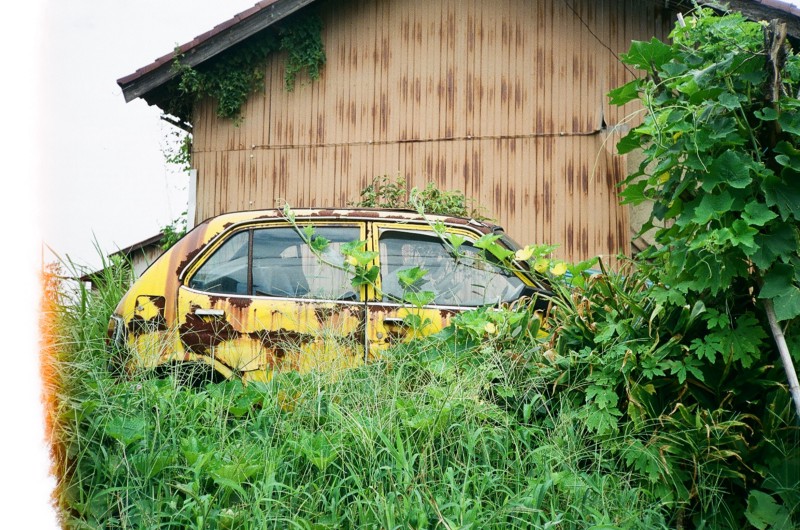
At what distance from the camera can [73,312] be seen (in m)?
4.75

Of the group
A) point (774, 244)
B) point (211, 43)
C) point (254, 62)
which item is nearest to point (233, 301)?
point (774, 244)

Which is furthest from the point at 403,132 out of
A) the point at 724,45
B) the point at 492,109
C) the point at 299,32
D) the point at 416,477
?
the point at 416,477

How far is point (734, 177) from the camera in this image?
307 cm

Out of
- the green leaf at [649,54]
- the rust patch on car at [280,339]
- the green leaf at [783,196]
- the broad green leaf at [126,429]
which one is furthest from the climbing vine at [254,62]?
the green leaf at [783,196]

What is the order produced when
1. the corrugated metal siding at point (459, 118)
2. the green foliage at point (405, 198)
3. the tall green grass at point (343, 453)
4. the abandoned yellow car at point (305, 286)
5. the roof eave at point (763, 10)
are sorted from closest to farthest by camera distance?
the tall green grass at point (343, 453) → the abandoned yellow car at point (305, 286) → the roof eave at point (763, 10) → the green foliage at point (405, 198) → the corrugated metal siding at point (459, 118)

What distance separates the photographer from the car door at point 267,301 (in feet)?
14.4

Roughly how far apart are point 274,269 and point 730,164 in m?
2.98

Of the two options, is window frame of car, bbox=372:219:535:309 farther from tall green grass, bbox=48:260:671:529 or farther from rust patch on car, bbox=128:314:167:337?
rust patch on car, bbox=128:314:167:337

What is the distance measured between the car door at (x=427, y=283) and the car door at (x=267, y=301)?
16 cm

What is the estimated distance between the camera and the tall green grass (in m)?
2.88

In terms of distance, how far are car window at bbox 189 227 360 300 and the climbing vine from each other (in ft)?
19.8

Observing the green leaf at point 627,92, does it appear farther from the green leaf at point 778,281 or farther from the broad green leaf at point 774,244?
the green leaf at point 778,281

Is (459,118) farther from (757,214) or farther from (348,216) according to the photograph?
(757,214)

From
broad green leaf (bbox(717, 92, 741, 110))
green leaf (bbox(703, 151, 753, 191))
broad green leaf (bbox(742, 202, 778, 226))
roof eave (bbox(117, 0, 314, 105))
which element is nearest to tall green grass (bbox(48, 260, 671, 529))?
broad green leaf (bbox(742, 202, 778, 226))
